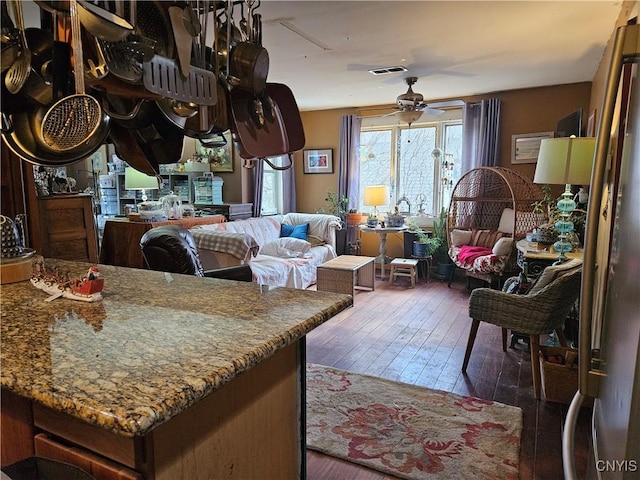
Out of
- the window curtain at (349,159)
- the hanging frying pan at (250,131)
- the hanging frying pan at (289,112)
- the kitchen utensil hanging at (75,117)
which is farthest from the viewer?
the window curtain at (349,159)

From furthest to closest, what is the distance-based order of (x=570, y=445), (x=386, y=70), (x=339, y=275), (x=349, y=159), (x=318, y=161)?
(x=318, y=161) < (x=349, y=159) < (x=339, y=275) < (x=386, y=70) < (x=570, y=445)

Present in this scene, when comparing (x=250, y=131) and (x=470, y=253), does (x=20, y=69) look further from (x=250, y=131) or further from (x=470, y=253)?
(x=470, y=253)

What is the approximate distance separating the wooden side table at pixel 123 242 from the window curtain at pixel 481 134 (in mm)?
3822

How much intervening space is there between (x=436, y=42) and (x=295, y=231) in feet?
10.5

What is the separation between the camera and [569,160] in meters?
2.94

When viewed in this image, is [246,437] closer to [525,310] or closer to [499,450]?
[499,450]

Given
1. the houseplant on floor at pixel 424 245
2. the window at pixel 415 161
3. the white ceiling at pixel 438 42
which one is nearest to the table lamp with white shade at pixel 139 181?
the white ceiling at pixel 438 42

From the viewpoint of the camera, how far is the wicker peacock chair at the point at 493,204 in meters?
4.88

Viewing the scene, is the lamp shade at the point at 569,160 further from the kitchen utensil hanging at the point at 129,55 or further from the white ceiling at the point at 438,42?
the kitchen utensil hanging at the point at 129,55

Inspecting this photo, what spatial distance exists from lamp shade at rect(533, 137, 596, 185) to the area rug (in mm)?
1564

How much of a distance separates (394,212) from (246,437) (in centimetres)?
A: 519

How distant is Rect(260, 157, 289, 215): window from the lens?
6.87 metres

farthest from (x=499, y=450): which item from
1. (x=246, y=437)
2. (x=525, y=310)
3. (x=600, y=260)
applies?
(x=246, y=437)

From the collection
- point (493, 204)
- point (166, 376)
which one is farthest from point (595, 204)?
point (493, 204)
